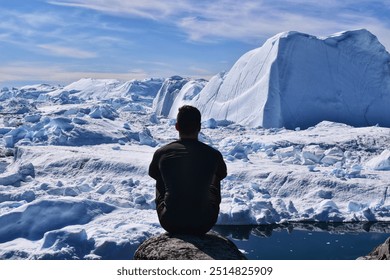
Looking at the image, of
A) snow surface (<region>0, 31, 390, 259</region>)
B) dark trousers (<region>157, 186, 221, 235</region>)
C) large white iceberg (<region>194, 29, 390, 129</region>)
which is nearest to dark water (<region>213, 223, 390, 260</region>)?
snow surface (<region>0, 31, 390, 259</region>)

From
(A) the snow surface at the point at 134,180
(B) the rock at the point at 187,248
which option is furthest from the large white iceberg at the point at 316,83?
(B) the rock at the point at 187,248

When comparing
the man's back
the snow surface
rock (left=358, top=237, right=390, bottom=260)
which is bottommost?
the snow surface

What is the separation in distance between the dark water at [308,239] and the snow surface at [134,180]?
29cm

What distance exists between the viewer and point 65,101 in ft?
133

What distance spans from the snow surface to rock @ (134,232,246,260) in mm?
6125

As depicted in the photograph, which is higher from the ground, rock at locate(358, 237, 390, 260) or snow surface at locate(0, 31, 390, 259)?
rock at locate(358, 237, 390, 260)

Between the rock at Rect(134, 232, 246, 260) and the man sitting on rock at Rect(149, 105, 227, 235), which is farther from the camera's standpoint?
the man sitting on rock at Rect(149, 105, 227, 235)

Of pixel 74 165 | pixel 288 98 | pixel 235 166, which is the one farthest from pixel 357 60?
pixel 74 165

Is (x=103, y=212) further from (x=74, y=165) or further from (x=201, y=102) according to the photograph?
(x=201, y=102)

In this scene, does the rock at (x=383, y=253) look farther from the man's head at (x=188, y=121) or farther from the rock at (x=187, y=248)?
the man's head at (x=188, y=121)

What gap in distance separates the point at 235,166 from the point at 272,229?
12.4 ft

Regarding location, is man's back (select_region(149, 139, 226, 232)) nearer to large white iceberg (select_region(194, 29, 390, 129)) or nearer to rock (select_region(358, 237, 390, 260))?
rock (select_region(358, 237, 390, 260))

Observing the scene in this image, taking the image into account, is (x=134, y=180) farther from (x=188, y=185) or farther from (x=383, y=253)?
(x=188, y=185)

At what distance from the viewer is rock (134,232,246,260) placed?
9.11 feet
